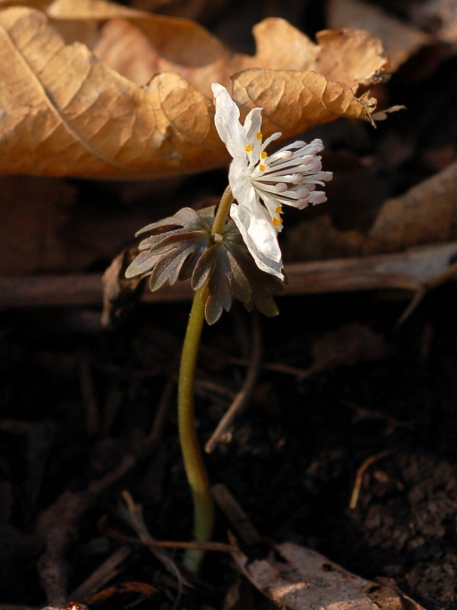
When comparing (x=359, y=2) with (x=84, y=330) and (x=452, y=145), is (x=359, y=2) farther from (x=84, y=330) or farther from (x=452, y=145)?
(x=84, y=330)

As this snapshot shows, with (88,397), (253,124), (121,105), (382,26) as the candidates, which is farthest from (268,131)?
(382,26)

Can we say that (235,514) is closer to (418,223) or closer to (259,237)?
(259,237)

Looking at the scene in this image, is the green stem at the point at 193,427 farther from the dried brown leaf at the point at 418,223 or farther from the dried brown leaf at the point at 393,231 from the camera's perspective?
the dried brown leaf at the point at 418,223

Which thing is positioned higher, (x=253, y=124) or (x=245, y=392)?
(x=253, y=124)

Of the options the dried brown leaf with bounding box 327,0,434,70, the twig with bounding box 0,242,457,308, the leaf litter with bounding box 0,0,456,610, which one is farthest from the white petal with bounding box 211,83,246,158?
the dried brown leaf with bounding box 327,0,434,70

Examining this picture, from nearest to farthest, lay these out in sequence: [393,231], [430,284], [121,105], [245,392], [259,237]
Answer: [259,237]
[121,105]
[245,392]
[430,284]
[393,231]

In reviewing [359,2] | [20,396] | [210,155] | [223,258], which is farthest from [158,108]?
[359,2]
